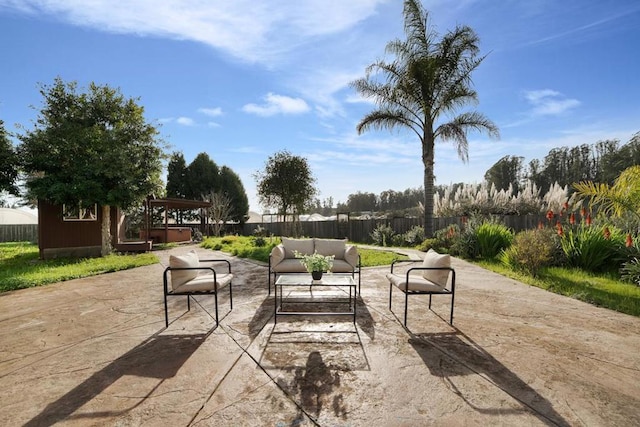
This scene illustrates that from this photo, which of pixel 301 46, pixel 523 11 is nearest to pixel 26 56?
pixel 301 46

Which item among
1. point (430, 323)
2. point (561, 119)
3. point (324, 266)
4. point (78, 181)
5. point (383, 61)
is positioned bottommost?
point (430, 323)

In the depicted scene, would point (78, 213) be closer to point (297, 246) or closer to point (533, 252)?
point (297, 246)

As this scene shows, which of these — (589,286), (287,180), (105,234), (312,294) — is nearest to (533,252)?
(589,286)

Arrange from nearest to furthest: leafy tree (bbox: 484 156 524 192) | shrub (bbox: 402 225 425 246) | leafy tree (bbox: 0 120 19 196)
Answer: leafy tree (bbox: 0 120 19 196)
shrub (bbox: 402 225 425 246)
leafy tree (bbox: 484 156 524 192)

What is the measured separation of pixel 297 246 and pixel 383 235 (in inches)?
416

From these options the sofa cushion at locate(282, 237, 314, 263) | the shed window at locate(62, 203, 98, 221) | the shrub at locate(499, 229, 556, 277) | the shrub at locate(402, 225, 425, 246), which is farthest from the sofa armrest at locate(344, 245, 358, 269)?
the shed window at locate(62, 203, 98, 221)

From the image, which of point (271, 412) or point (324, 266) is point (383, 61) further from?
point (271, 412)

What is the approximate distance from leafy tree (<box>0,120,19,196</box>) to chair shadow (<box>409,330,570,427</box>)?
13458 mm

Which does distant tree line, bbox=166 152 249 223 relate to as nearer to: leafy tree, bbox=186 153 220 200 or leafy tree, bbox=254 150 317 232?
leafy tree, bbox=186 153 220 200

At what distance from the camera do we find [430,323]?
4.10 m

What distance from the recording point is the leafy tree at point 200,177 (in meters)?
28.7

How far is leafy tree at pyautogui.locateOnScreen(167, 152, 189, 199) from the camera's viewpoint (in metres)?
28.8

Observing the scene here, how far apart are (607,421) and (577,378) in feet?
2.03

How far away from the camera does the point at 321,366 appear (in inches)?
113
